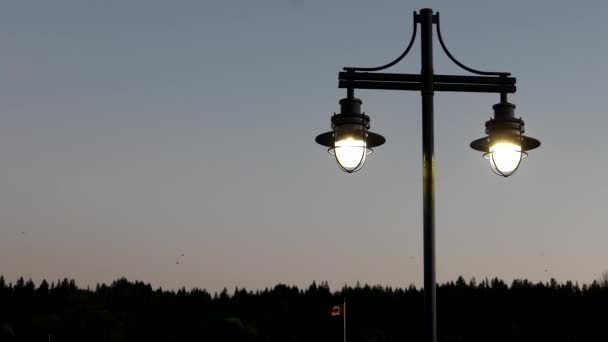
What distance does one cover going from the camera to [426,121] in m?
Answer: 10.5

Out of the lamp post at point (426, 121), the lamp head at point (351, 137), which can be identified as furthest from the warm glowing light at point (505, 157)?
the lamp head at point (351, 137)

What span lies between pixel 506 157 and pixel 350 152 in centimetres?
152

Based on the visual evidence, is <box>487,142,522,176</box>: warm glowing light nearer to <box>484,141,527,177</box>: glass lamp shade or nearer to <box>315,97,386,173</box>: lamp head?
<box>484,141,527,177</box>: glass lamp shade

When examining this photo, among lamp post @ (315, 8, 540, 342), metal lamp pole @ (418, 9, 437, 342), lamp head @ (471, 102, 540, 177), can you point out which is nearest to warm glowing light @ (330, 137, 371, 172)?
lamp post @ (315, 8, 540, 342)

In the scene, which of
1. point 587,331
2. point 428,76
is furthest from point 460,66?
point 587,331

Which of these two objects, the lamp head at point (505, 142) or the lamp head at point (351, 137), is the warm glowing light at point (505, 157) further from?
the lamp head at point (351, 137)

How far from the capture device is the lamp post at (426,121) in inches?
411

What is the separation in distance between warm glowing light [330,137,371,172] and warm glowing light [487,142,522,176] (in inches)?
50.1

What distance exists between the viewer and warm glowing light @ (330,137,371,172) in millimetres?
10422

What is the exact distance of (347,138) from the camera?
34.4ft

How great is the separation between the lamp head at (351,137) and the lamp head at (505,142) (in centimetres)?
106

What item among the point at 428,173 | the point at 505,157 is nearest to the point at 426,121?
the point at 428,173

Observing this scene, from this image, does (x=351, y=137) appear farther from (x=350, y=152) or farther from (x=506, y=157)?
(x=506, y=157)

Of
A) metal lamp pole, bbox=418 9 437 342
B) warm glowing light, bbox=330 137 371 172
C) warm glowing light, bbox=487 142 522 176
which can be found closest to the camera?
metal lamp pole, bbox=418 9 437 342
